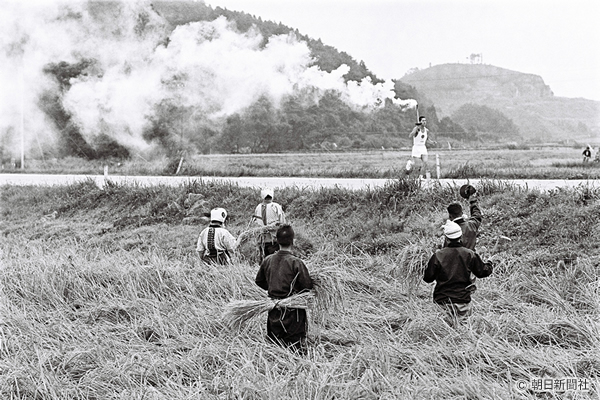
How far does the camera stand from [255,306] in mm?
5664

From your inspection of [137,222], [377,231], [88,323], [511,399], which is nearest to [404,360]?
[511,399]

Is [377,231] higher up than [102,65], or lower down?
lower down

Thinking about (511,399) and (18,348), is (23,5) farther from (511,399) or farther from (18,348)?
(511,399)

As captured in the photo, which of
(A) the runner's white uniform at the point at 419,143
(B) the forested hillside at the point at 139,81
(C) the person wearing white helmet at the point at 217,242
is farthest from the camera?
(B) the forested hillside at the point at 139,81

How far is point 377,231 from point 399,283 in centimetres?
369

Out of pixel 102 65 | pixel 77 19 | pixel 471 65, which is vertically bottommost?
pixel 102 65

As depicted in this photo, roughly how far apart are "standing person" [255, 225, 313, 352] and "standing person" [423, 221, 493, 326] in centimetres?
121

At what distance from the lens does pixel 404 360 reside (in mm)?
5391

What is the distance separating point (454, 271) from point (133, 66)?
27222mm

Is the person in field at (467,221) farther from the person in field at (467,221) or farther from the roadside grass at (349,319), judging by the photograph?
the roadside grass at (349,319)

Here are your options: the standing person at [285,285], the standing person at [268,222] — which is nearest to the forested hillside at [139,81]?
the standing person at [268,222]

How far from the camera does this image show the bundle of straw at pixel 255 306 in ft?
18.1

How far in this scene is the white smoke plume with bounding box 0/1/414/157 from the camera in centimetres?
2914

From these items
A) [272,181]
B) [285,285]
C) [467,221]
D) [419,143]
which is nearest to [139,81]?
[272,181]
